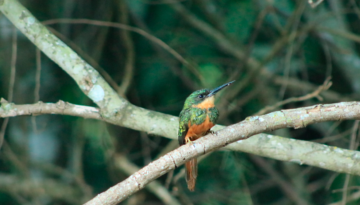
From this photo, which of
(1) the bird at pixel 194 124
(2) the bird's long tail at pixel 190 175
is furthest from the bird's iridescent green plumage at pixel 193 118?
(2) the bird's long tail at pixel 190 175

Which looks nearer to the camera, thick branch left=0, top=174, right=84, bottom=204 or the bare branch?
the bare branch

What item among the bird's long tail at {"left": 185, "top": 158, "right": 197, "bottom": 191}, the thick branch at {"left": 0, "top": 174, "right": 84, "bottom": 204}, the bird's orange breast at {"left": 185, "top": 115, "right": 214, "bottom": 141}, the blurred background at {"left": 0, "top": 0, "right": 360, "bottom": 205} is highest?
the blurred background at {"left": 0, "top": 0, "right": 360, "bottom": 205}

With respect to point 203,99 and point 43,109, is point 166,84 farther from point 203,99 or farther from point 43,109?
point 43,109

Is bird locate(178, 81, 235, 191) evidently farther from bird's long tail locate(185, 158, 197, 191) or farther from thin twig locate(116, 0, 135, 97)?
thin twig locate(116, 0, 135, 97)

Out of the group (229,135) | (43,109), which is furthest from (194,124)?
(43,109)

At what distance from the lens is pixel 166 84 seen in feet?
12.8

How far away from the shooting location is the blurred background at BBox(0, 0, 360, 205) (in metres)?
3.63

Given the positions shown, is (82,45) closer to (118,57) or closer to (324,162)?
(118,57)

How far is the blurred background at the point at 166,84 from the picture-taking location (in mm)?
3635

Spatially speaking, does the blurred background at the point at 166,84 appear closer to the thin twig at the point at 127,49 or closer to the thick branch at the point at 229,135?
the thin twig at the point at 127,49

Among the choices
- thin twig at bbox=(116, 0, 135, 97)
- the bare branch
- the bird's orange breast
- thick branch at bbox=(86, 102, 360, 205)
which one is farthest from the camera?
thin twig at bbox=(116, 0, 135, 97)

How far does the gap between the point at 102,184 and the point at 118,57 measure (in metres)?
1.39

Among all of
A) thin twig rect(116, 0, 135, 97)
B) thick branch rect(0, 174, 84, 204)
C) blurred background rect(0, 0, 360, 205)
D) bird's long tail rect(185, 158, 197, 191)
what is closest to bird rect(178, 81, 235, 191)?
bird's long tail rect(185, 158, 197, 191)

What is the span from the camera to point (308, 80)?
4.12 m
